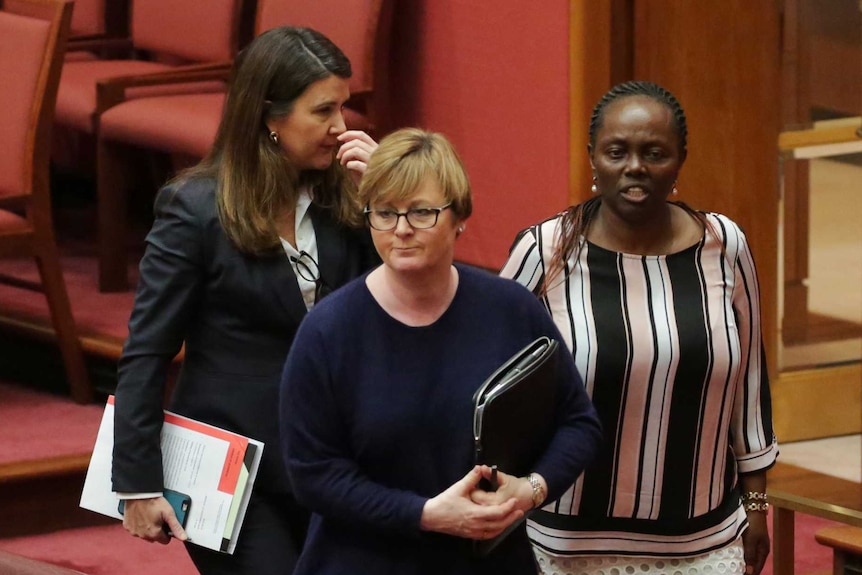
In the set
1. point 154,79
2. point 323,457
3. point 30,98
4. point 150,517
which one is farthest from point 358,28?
point 323,457

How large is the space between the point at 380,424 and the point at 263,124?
70 centimetres

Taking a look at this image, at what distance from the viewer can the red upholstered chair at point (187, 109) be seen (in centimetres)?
478

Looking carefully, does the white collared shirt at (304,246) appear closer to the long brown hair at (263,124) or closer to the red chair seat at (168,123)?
the long brown hair at (263,124)

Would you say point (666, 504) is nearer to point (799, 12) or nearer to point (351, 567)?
point (351, 567)

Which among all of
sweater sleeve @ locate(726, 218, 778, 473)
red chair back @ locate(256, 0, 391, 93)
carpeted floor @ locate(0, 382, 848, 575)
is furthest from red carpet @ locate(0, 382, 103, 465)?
sweater sleeve @ locate(726, 218, 778, 473)

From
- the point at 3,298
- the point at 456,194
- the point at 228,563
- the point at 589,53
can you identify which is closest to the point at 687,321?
the point at 456,194

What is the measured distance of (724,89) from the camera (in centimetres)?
441

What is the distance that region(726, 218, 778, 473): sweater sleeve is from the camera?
7.95 feet

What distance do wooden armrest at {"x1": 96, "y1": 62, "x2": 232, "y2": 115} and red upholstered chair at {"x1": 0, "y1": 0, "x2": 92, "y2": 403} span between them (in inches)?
24.7

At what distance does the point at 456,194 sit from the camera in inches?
79.5

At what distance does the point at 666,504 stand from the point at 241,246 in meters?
0.75

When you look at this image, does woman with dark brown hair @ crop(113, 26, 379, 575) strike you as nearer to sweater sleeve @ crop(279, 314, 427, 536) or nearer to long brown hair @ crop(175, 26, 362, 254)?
long brown hair @ crop(175, 26, 362, 254)

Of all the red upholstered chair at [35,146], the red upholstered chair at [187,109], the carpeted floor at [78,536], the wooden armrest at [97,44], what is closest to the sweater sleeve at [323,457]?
the carpeted floor at [78,536]

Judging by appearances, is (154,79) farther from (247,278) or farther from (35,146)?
(247,278)
